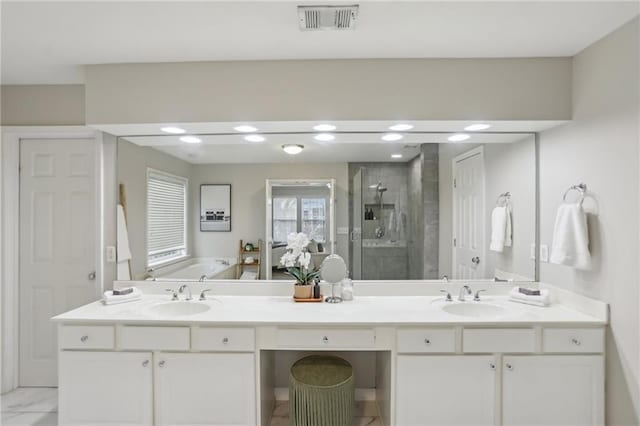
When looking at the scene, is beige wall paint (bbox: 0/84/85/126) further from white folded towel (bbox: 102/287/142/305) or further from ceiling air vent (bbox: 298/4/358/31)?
ceiling air vent (bbox: 298/4/358/31)

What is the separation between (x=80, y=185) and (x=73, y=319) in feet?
4.00

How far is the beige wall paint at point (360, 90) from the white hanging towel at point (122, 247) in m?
0.81

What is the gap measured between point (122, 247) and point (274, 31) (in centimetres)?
193

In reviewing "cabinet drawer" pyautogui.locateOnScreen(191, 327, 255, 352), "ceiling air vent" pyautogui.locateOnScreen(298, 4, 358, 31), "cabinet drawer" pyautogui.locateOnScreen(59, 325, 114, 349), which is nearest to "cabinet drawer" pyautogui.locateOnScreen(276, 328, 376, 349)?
"cabinet drawer" pyautogui.locateOnScreen(191, 327, 255, 352)

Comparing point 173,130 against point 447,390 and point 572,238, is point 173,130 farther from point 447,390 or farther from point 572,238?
point 572,238

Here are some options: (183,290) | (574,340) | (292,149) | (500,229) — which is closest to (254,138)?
(292,149)

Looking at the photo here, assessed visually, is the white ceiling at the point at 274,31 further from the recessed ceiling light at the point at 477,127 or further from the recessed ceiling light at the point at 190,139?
the recessed ceiling light at the point at 190,139

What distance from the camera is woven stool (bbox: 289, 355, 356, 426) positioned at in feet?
6.16

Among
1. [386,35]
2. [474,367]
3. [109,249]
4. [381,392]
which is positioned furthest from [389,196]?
[109,249]

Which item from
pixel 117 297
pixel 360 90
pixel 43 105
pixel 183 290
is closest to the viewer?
pixel 360 90

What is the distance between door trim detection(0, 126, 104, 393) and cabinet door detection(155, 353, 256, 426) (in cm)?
167

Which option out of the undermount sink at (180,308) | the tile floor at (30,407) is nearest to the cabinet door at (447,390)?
the undermount sink at (180,308)

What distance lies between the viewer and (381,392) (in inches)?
85.5

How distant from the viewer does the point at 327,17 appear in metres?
1.54
